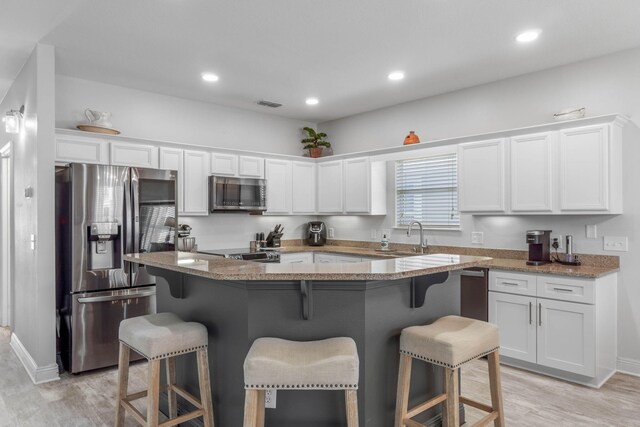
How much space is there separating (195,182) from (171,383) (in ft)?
8.84

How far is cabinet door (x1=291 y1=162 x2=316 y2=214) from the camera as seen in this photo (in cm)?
577

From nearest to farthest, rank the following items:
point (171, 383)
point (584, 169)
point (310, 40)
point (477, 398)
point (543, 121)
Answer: point (171, 383) < point (477, 398) < point (310, 40) < point (584, 169) < point (543, 121)

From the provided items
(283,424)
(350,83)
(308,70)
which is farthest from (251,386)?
(350,83)

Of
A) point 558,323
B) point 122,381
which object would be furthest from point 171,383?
point 558,323

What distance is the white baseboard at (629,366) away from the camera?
3.58 metres

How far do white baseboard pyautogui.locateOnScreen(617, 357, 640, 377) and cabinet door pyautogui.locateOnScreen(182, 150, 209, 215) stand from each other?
4.33m

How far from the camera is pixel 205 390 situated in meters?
2.22

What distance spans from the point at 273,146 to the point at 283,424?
4367 millimetres

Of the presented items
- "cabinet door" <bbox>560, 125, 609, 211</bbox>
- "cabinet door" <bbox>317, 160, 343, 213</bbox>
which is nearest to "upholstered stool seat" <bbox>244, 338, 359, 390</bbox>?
"cabinet door" <bbox>560, 125, 609, 211</bbox>

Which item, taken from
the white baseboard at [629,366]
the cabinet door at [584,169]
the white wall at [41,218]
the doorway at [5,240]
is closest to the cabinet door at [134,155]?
the white wall at [41,218]

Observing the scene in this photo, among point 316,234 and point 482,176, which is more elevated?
point 482,176

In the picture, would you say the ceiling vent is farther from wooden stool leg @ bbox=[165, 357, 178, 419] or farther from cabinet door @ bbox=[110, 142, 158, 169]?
wooden stool leg @ bbox=[165, 357, 178, 419]

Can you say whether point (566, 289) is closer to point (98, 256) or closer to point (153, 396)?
point (153, 396)

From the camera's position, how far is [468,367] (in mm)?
3779
